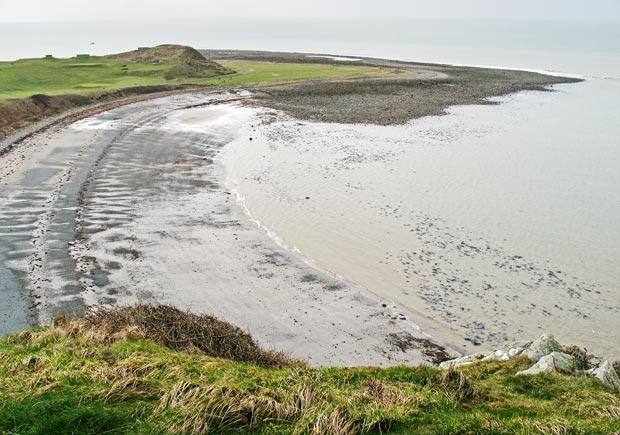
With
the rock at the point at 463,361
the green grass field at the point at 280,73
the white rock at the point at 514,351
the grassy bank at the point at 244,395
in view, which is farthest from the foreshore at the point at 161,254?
the green grass field at the point at 280,73

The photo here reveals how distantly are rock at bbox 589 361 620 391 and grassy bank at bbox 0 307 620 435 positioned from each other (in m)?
0.36

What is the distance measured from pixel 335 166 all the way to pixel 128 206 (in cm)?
1342

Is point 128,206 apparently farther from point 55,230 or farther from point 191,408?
point 191,408

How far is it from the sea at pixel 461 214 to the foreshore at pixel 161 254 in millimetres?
1451

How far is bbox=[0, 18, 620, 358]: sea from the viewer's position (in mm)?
17578

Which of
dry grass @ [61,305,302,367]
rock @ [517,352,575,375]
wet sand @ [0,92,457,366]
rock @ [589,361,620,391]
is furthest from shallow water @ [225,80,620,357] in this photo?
dry grass @ [61,305,302,367]

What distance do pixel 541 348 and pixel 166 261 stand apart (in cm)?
1268

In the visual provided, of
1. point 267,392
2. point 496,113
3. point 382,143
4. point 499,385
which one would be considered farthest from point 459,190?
point 496,113

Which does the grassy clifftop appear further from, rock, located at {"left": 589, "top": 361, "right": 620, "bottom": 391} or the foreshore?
rock, located at {"left": 589, "top": 361, "right": 620, "bottom": 391}

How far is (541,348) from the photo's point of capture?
12.7 metres

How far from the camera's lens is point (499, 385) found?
34.9 feet

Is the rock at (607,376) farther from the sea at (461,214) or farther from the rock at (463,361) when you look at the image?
the sea at (461,214)

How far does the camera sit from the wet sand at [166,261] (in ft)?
50.7

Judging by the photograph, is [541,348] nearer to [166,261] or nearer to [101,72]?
[166,261]
